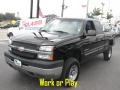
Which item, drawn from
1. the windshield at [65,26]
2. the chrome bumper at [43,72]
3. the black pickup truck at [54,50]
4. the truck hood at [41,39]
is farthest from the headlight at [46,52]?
the windshield at [65,26]

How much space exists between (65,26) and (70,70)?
155 centimetres

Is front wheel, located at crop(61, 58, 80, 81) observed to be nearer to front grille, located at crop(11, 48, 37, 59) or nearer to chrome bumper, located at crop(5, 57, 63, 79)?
chrome bumper, located at crop(5, 57, 63, 79)

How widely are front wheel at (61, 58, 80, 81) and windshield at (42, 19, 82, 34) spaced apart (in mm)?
998

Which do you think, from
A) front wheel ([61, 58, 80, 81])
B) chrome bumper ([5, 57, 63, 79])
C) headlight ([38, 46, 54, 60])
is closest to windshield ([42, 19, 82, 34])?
front wheel ([61, 58, 80, 81])

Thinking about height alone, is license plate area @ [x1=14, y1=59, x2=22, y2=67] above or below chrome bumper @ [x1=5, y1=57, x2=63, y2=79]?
above

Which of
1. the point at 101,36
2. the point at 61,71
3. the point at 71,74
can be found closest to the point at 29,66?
the point at 61,71

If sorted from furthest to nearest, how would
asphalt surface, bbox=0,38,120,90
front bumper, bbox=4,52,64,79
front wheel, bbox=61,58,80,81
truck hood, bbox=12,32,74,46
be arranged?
asphalt surface, bbox=0,38,120,90 → front wheel, bbox=61,58,80,81 → truck hood, bbox=12,32,74,46 → front bumper, bbox=4,52,64,79

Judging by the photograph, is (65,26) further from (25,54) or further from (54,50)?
(25,54)

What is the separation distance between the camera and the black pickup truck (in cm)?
481

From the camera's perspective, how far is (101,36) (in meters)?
7.51

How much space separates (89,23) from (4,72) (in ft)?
10.1

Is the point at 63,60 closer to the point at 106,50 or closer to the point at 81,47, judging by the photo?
the point at 81,47

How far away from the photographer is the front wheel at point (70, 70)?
16.9 ft

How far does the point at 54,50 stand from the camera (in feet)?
15.9
